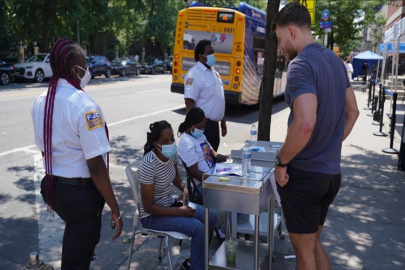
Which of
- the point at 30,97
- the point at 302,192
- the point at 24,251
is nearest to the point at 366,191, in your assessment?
the point at 302,192

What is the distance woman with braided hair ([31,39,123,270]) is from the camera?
2527mm

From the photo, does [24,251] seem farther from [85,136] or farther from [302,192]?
[302,192]

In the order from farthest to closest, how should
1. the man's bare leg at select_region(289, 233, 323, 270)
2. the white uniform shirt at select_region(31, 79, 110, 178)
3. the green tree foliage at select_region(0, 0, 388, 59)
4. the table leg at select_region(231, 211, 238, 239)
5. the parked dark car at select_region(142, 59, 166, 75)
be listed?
the parked dark car at select_region(142, 59, 166, 75)
the green tree foliage at select_region(0, 0, 388, 59)
the table leg at select_region(231, 211, 238, 239)
the man's bare leg at select_region(289, 233, 323, 270)
the white uniform shirt at select_region(31, 79, 110, 178)

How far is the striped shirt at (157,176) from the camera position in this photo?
3.48 meters

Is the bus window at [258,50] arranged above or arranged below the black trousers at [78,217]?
above

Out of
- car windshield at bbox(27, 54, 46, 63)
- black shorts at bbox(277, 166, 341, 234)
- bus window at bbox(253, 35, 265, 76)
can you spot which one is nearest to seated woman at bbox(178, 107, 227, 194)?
black shorts at bbox(277, 166, 341, 234)

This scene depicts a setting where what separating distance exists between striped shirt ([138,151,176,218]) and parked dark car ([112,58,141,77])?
95.5 feet

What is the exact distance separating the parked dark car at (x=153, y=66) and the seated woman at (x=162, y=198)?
34524mm

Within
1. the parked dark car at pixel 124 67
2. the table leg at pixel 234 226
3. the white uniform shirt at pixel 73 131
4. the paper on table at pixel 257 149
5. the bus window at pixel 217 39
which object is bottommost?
the table leg at pixel 234 226

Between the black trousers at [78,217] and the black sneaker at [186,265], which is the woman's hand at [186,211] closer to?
the black sneaker at [186,265]

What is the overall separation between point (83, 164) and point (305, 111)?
4.62ft

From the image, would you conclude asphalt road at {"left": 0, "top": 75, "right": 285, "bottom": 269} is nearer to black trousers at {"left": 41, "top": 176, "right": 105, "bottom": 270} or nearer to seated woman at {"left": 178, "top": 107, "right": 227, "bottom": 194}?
seated woman at {"left": 178, "top": 107, "right": 227, "bottom": 194}

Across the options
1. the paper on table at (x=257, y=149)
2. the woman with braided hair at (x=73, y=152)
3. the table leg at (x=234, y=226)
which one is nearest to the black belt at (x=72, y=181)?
the woman with braided hair at (x=73, y=152)

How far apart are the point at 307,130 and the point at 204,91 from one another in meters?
2.93
